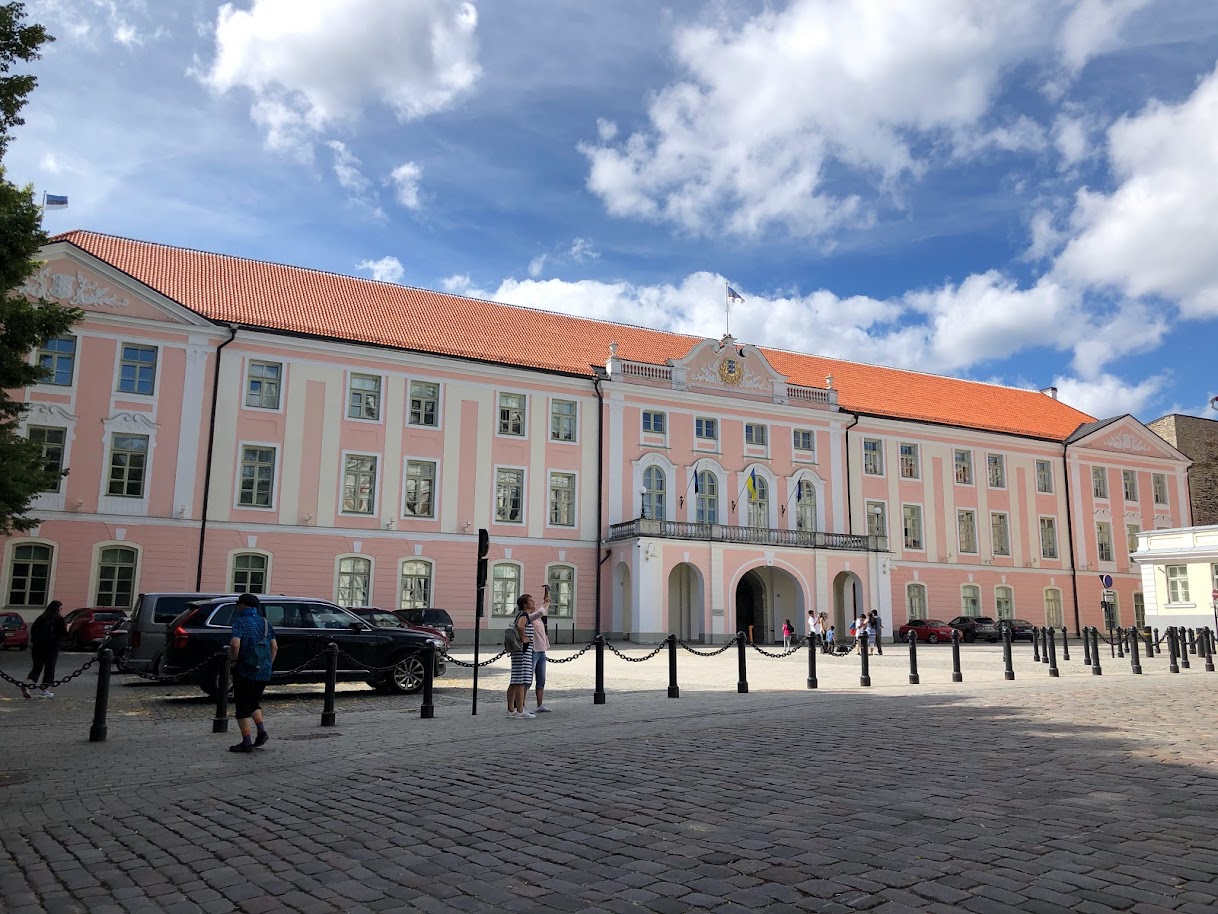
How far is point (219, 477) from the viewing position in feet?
103

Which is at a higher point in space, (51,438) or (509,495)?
(51,438)

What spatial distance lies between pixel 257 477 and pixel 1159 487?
4753cm

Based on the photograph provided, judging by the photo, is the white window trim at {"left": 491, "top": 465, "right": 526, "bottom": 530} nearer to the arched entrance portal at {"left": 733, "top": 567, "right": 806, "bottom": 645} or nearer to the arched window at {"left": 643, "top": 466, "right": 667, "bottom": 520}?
the arched window at {"left": 643, "top": 466, "right": 667, "bottom": 520}

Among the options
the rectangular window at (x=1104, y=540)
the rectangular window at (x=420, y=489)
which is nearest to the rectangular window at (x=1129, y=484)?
the rectangular window at (x=1104, y=540)

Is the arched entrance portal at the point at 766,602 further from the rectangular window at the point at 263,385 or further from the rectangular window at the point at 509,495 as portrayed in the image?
the rectangular window at the point at 263,385

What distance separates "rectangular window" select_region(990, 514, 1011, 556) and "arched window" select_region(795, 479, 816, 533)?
10.9 meters

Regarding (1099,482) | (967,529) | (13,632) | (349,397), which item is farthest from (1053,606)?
(13,632)

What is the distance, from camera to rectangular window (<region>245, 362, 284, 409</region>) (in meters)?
32.3

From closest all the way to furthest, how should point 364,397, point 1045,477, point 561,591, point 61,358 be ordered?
1. point 61,358
2. point 364,397
3. point 561,591
4. point 1045,477

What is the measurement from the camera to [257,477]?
32.0m

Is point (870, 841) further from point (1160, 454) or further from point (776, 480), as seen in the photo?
point (1160, 454)

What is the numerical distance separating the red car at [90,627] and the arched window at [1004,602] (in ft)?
127

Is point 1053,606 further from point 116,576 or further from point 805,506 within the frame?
point 116,576

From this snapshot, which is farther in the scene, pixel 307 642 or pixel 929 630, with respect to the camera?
pixel 929 630
